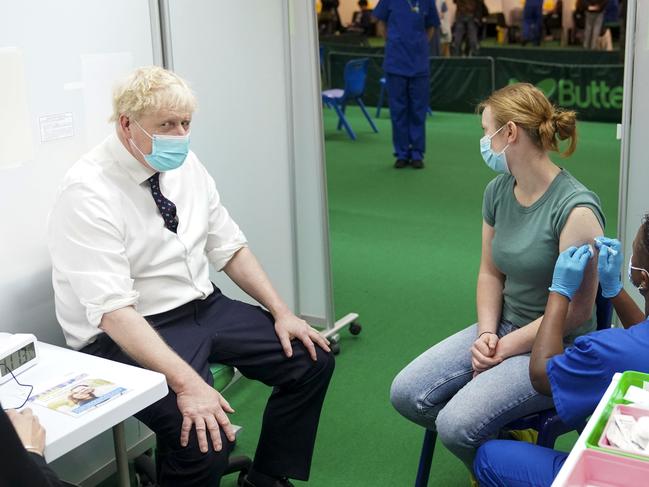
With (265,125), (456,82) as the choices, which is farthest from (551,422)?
(456,82)

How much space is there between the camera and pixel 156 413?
2.14 meters

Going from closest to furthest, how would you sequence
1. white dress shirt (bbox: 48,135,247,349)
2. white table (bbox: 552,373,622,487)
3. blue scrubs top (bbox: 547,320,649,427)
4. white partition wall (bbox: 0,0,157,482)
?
1. white table (bbox: 552,373,622,487)
2. blue scrubs top (bbox: 547,320,649,427)
3. white dress shirt (bbox: 48,135,247,349)
4. white partition wall (bbox: 0,0,157,482)

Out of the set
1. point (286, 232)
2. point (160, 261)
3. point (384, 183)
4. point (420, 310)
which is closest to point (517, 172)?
point (160, 261)

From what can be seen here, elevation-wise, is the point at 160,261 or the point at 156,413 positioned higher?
the point at 160,261

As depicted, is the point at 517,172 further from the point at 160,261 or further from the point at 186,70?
the point at 186,70

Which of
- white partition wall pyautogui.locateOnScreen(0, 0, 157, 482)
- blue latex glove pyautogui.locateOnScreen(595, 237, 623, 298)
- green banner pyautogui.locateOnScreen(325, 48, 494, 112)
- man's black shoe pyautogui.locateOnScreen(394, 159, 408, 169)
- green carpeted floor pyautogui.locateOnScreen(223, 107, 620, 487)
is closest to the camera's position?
blue latex glove pyautogui.locateOnScreen(595, 237, 623, 298)

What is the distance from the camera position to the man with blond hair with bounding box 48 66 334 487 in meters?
2.17

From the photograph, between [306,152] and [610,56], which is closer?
[306,152]

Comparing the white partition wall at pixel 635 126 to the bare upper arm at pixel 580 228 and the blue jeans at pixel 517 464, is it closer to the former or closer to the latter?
the bare upper arm at pixel 580 228

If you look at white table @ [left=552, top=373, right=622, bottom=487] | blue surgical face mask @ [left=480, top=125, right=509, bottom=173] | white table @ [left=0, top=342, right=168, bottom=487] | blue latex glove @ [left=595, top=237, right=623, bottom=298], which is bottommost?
white table @ [left=0, top=342, right=168, bottom=487]

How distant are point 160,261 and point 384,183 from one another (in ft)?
14.8

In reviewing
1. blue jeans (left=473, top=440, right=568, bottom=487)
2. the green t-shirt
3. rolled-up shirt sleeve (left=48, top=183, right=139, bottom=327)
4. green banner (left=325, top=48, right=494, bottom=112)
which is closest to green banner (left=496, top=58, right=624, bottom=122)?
green banner (left=325, top=48, right=494, bottom=112)

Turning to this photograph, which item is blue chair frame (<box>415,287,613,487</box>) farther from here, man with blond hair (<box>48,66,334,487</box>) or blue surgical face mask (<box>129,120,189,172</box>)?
blue surgical face mask (<box>129,120,189,172</box>)

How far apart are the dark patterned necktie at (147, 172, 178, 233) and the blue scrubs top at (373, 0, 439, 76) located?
4899 millimetres
